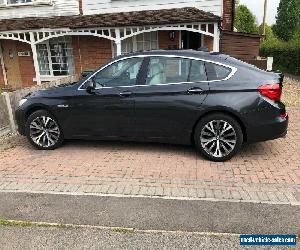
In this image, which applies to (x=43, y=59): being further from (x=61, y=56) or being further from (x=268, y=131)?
(x=268, y=131)

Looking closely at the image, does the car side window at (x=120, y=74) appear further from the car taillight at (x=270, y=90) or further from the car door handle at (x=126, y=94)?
the car taillight at (x=270, y=90)

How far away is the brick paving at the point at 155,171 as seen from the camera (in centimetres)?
430

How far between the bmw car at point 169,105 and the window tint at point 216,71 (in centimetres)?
2

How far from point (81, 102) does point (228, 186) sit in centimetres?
293

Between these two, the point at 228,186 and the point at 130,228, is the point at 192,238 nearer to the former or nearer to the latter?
Answer: the point at 130,228

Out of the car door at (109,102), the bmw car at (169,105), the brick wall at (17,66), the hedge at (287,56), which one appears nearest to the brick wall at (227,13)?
the hedge at (287,56)

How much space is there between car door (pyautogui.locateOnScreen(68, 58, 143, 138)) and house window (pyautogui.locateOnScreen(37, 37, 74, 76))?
9.32 m

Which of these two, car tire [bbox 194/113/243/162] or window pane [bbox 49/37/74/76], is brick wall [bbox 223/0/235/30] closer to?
window pane [bbox 49/37/74/76]

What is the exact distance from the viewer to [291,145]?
5996mm

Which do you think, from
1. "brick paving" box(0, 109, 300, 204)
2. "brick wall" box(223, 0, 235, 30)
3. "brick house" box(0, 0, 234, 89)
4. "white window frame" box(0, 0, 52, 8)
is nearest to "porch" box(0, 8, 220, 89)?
"brick house" box(0, 0, 234, 89)

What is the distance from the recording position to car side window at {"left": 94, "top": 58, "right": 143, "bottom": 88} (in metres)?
5.59

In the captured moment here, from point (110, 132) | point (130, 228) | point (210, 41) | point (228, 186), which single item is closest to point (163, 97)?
point (110, 132)

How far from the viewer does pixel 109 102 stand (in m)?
5.62

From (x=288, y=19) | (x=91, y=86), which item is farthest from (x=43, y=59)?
(x=288, y=19)
